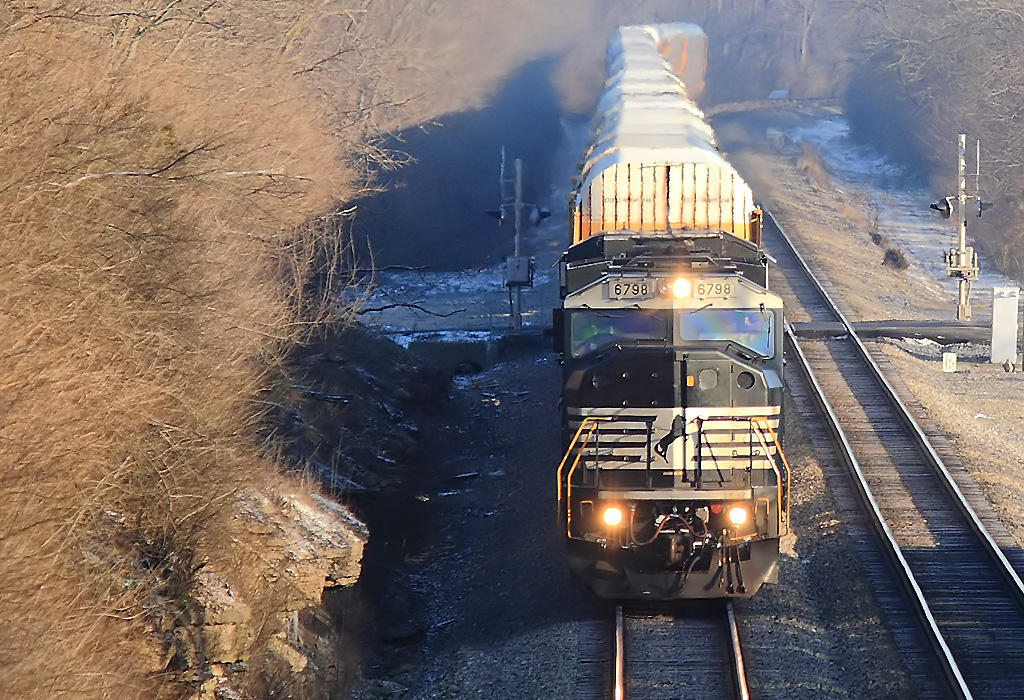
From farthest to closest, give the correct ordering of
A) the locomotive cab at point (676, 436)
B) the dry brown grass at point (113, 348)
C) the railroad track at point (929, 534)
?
the locomotive cab at point (676, 436) < the railroad track at point (929, 534) < the dry brown grass at point (113, 348)

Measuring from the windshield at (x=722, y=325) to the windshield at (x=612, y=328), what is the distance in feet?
0.77

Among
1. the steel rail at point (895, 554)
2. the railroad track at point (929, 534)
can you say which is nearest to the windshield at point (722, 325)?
the steel rail at point (895, 554)

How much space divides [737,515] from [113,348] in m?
6.54

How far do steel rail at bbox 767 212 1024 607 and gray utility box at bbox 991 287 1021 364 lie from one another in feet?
10.1

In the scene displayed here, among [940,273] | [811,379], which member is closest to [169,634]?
[811,379]

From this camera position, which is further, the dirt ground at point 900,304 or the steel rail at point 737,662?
the dirt ground at point 900,304

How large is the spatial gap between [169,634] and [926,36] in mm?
58721

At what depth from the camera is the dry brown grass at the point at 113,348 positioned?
9.89 meters

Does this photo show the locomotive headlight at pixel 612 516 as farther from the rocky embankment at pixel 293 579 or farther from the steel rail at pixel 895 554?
the rocky embankment at pixel 293 579

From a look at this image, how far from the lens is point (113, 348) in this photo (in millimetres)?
11430

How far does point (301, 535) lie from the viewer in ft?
47.1

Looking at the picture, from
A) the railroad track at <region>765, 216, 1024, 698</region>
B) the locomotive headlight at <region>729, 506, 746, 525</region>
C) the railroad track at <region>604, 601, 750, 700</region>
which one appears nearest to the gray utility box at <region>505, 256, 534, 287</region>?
the railroad track at <region>765, 216, 1024, 698</region>

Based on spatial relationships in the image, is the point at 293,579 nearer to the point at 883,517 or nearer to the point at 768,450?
the point at 768,450

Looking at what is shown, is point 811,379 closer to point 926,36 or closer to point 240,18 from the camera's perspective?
point 240,18
